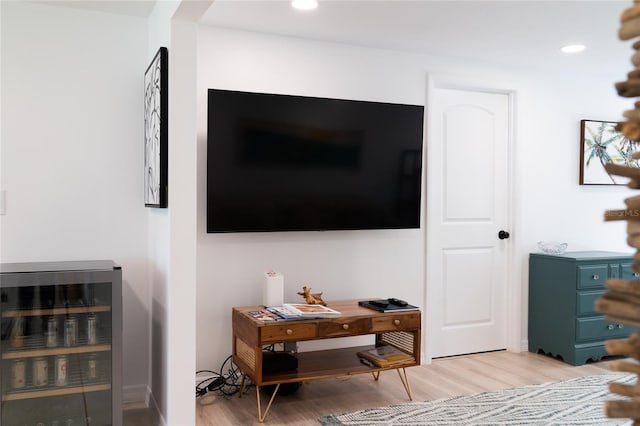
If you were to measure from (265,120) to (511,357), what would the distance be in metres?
2.76

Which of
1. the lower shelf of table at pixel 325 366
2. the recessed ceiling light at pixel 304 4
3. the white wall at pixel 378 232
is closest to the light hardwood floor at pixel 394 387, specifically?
A: the lower shelf of table at pixel 325 366

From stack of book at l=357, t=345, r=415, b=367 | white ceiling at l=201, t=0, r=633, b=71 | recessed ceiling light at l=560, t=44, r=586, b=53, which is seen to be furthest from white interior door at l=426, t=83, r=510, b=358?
stack of book at l=357, t=345, r=415, b=367

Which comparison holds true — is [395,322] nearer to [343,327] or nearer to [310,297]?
[343,327]

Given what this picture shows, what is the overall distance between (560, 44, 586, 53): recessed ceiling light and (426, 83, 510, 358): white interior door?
2.28 feet

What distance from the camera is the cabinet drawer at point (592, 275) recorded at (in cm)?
420

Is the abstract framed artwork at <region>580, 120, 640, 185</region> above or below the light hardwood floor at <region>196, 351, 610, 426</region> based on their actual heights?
above

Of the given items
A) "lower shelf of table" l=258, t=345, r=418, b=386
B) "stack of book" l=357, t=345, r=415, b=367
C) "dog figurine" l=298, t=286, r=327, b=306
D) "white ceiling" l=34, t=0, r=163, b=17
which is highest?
"white ceiling" l=34, t=0, r=163, b=17

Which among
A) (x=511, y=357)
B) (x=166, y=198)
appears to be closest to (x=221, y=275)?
(x=166, y=198)

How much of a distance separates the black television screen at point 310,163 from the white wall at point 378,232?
0.23 metres

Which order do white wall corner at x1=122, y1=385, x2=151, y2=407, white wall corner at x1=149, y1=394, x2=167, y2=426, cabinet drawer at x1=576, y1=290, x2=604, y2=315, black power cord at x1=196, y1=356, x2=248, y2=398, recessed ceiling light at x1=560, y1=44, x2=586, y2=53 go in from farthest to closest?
1. cabinet drawer at x1=576, y1=290, x2=604, y2=315
2. recessed ceiling light at x1=560, y1=44, x2=586, y2=53
3. black power cord at x1=196, y1=356, x2=248, y2=398
4. white wall corner at x1=122, y1=385, x2=151, y2=407
5. white wall corner at x1=149, y1=394, x2=167, y2=426

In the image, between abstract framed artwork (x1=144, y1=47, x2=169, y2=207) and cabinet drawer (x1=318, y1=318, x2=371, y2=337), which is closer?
abstract framed artwork (x1=144, y1=47, x2=169, y2=207)

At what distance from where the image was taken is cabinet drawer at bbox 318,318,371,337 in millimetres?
3170

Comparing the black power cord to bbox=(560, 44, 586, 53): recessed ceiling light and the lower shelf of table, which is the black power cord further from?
bbox=(560, 44, 586, 53): recessed ceiling light

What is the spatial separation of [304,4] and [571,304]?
3.01m
